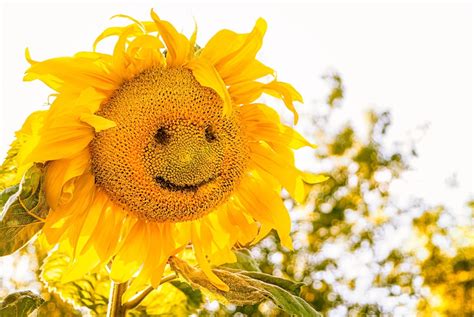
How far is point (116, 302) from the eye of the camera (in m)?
1.17

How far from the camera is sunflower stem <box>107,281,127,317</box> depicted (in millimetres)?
1159

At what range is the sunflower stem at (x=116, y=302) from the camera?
3.80ft

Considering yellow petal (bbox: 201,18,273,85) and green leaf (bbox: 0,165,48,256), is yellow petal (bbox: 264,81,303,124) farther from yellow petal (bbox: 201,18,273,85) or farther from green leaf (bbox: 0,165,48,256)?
green leaf (bbox: 0,165,48,256)

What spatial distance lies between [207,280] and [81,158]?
246mm

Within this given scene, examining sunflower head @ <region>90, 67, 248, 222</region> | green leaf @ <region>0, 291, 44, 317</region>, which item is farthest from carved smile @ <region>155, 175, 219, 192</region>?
green leaf @ <region>0, 291, 44, 317</region>

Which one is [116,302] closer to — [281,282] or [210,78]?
[281,282]

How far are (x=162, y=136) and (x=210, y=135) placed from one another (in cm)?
7

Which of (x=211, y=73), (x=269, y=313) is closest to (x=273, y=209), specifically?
(x=211, y=73)

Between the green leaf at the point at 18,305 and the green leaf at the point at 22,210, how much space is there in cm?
13

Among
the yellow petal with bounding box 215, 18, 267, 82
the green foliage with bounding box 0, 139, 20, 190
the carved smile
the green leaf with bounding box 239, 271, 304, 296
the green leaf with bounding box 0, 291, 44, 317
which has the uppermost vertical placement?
the yellow petal with bounding box 215, 18, 267, 82

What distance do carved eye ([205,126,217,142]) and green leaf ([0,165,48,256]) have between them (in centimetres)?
24

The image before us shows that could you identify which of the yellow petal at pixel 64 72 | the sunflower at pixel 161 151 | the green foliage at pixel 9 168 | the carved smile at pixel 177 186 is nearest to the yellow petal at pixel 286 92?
the sunflower at pixel 161 151

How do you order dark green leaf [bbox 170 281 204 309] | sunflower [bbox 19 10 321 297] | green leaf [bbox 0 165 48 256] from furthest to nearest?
dark green leaf [bbox 170 281 204 309]
sunflower [bbox 19 10 321 297]
green leaf [bbox 0 165 48 256]

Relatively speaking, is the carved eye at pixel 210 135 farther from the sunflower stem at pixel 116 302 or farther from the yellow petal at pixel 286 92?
the sunflower stem at pixel 116 302
